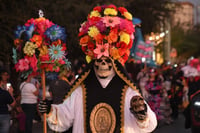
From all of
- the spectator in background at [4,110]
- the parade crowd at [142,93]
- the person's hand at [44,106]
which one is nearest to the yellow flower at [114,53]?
the parade crowd at [142,93]

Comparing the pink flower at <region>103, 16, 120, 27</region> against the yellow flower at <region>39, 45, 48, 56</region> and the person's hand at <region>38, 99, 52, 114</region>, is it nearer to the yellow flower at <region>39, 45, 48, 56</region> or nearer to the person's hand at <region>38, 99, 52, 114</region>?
the yellow flower at <region>39, 45, 48, 56</region>

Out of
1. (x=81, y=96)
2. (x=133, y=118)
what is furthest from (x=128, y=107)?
(x=81, y=96)

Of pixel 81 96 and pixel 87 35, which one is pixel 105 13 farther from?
pixel 81 96

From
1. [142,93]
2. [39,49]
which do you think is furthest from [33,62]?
[142,93]

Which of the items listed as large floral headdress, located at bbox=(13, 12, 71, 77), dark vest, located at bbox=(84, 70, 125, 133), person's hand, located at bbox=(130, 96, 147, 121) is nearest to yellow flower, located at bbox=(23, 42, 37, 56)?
large floral headdress, located at bbox=(13, 12, 71, 77)

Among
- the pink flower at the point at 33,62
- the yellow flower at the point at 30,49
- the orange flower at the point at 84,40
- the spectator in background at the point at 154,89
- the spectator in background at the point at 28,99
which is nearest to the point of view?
the orange flower at the point at 84,40

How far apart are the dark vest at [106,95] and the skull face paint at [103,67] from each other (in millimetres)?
125

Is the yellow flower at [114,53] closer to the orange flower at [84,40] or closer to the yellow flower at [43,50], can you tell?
the orange flower at [84,40]

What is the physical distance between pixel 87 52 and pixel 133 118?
1050mm

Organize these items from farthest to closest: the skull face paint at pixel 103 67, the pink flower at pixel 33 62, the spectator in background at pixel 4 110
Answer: the spectator in background at pixel 4 110
the pink flower at pixel 33 62
the skull face paint at pixel 103 67

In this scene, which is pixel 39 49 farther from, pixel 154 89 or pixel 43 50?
pixel 154 89

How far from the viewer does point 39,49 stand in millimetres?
7594

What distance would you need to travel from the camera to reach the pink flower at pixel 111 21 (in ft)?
22.4

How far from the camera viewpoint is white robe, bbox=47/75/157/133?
658 centimetres
